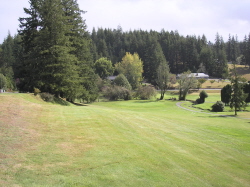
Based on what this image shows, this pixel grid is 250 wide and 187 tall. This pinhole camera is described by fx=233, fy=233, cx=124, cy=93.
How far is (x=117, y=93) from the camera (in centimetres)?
6875

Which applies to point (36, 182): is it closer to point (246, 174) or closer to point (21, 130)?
point (21, 130)

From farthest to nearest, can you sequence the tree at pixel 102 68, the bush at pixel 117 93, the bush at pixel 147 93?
the tree at pixel 102 68
the bush at pixel 147 93
the bush at pixel 117 93

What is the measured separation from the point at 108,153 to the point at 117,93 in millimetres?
58385

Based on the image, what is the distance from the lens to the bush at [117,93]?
225 ft

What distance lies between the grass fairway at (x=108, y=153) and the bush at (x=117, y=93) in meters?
50.9

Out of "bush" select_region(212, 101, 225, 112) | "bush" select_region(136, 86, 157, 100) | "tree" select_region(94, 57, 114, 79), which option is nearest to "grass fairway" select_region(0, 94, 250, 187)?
"bush" select_region(212, 101, 225, 112)

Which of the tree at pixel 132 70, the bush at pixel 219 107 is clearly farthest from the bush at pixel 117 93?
the bush at pixel 219 107

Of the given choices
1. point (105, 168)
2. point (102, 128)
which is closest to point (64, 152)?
point (105, 168)

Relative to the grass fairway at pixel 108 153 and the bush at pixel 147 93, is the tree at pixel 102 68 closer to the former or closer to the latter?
the bush at pixel 147 93

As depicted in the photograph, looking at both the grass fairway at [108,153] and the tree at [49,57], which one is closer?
the grass fairway at [108,153]

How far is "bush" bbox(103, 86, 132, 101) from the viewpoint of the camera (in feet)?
225

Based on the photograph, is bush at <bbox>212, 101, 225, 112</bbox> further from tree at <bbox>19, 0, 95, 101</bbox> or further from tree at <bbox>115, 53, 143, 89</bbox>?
tree at <bbox>115, 53, 143, 89</bbox>

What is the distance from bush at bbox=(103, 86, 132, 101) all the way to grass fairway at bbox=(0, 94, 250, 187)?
50.9 meters

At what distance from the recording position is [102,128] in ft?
50.3
